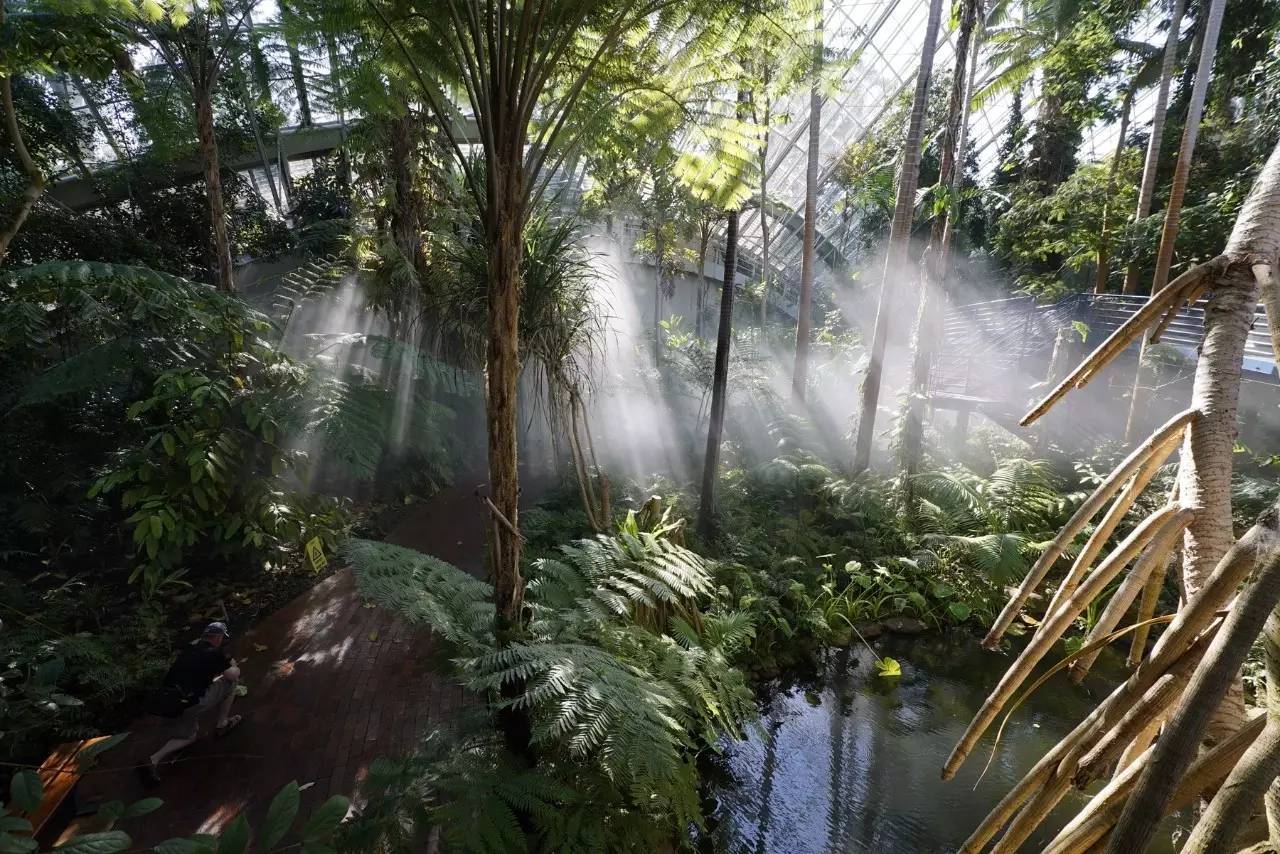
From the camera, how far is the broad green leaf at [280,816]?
3.54 ft

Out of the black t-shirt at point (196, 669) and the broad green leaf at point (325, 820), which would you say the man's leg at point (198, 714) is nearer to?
the black t-shirt at point (196, 669)

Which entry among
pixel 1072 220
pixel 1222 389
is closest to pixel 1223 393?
pixel 1222 389

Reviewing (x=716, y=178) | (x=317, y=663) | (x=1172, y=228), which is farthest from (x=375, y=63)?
(x=1172, y=228)

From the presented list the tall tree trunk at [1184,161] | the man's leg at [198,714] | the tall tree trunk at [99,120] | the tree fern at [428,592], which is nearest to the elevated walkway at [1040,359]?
the tall tree trunk at [1184,161]

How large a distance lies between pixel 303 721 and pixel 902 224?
8.32 meters

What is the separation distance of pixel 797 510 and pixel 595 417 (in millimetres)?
4617

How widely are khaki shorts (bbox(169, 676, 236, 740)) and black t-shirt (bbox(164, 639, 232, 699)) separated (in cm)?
6

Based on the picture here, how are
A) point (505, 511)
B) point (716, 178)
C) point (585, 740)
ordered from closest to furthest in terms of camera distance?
point (585, 740)
point (505, 511)
point (716, 178)

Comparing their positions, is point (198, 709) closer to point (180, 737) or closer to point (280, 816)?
point (180, 737)

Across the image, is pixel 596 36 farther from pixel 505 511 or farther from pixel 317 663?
pixel 317 663

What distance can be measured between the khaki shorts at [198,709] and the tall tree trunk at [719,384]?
4638mm

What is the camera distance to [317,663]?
426cm

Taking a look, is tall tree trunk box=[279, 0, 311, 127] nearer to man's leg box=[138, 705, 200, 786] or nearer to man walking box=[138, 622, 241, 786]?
man walking box=[138, 622, 241, 786]

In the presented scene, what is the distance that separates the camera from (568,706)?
2.11 meters
